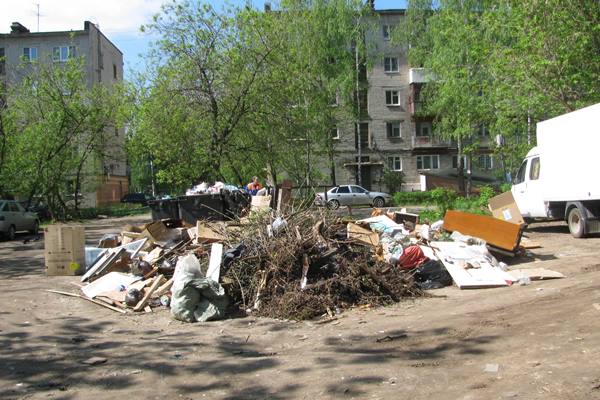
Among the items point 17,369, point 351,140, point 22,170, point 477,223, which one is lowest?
point 17,369

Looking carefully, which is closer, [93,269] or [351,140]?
[93,269]

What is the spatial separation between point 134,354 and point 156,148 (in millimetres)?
16797

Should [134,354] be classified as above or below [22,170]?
below

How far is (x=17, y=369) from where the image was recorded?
528 centimetres

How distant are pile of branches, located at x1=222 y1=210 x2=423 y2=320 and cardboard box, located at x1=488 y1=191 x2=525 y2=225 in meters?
4.56

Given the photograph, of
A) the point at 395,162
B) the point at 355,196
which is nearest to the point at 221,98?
the point at 355,196

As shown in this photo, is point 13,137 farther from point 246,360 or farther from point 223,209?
point 246,360

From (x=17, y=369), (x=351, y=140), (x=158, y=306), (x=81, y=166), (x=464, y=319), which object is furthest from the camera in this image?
(x=351, y=140)

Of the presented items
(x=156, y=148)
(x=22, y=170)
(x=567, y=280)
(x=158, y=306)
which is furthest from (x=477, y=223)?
(x=22, y=170)

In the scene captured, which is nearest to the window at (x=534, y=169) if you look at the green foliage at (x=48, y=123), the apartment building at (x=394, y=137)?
the green foliage at (x=48, y=123)

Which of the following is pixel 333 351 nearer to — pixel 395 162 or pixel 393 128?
pixel 395 162

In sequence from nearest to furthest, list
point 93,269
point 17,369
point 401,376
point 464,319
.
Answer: point 401,376
point 17,369
point 464,319
point 93,269

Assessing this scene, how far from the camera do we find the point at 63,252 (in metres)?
11.0

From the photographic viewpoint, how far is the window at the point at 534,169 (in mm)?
14859
